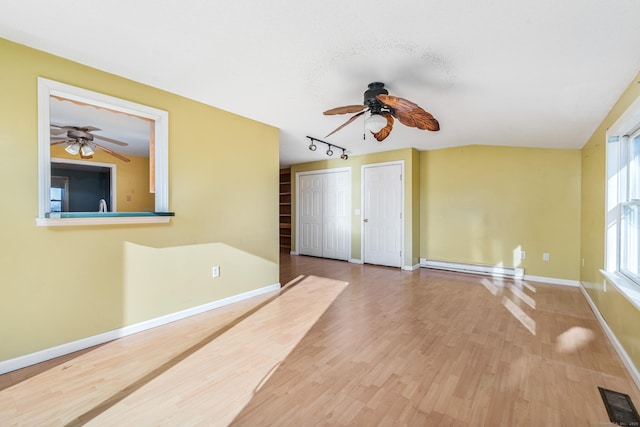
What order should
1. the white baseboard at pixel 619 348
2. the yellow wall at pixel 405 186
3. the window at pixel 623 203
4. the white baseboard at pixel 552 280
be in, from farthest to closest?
1. the yellow wall at pixel 405 186
2. the white baseboard at pixel 552 280
3. the window at pixel 623 203
4. the white baseboard at pixel 619 348

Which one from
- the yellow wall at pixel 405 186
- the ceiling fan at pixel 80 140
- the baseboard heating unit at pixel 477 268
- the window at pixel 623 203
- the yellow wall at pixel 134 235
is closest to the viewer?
the yellow wall at pixel 134 235

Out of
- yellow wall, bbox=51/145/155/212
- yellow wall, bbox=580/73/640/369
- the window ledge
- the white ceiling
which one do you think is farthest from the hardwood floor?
yellow wall, bbox=51/145/155/212

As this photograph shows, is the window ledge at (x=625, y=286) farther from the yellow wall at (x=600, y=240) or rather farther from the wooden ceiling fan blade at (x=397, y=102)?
the wooden ceiling fan blade at (x=397, y=102)

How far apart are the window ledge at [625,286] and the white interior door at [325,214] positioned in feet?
13.5

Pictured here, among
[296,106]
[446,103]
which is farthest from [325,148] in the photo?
[446,103]

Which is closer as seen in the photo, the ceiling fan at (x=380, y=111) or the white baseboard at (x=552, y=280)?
the ceiling fan at (x=380, y=111)

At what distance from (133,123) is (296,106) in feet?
7.22

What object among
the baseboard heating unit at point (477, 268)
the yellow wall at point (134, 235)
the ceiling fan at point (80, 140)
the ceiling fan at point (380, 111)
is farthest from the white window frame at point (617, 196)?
the ceiling fan at point (80, 140)

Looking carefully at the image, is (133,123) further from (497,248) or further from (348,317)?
(497,248)

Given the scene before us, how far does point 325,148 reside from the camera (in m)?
5.37

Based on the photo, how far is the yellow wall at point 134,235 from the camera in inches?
80.9

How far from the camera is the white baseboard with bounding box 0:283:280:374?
206 centimetres

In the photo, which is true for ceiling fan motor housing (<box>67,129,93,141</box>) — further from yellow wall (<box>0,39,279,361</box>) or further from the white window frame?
the white window frame

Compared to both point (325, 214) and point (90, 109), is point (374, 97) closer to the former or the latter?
point (90, 109)
